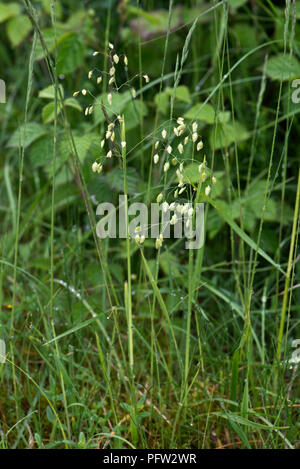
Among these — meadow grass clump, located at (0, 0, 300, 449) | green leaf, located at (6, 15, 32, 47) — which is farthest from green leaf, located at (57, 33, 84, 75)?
green leaf, located at (6, 15, 32, 47)

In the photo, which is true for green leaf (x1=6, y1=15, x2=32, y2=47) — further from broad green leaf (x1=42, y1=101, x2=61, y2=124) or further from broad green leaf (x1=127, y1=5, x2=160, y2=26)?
broad green leaf (x1=42, y1=101, x2=61, y2=124)

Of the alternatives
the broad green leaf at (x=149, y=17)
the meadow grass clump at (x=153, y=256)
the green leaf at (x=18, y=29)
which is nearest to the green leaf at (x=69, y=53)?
the meadow grass clump at (x=153, y=256)

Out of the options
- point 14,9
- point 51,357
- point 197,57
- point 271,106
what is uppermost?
point 14,9

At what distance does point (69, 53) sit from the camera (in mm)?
1688

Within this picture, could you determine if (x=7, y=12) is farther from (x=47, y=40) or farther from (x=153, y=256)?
(x=153, y=256)

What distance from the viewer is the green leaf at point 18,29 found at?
6.48ft

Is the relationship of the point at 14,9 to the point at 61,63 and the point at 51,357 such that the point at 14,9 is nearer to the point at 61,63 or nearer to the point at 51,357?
the point at 61,63

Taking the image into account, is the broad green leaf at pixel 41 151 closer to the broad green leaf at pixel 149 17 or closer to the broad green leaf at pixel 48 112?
the broad green leaf at pixel 48 112

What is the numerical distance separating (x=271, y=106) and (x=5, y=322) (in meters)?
1.12

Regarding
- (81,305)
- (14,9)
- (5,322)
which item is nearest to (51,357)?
(81,305)

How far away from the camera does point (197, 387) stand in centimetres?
131

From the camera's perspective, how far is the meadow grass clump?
1096 millimetres
